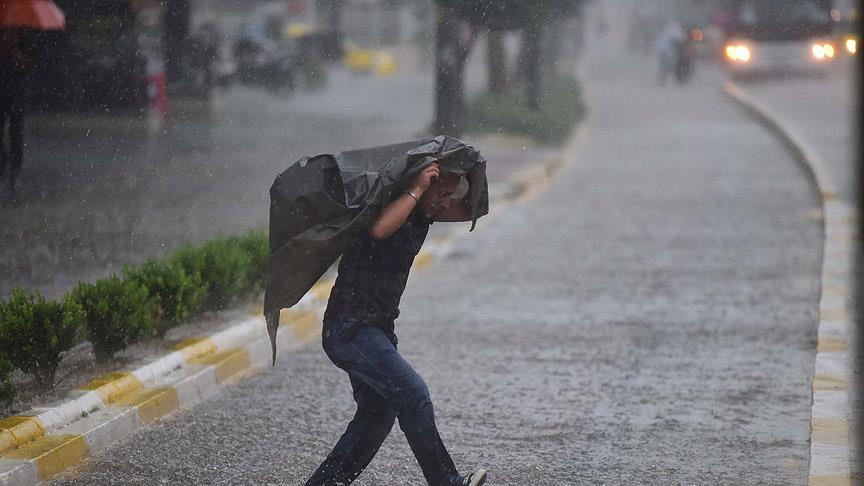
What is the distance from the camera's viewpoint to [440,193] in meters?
5.09

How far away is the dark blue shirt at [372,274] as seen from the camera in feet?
16.8

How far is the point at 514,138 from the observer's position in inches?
941

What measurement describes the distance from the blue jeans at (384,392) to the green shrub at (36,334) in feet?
7.04

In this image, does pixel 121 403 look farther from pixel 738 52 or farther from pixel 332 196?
pixel 738 52

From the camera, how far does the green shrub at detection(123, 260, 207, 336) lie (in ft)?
26.8

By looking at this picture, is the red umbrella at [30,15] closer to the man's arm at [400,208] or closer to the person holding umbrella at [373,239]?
the person holding umbrella at [373,239]

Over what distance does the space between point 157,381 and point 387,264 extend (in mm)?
2646

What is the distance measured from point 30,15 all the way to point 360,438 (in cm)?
1111

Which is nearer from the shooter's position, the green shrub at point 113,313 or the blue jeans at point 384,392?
the blue jeans at point 384,392

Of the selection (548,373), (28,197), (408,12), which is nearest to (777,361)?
(548,373)

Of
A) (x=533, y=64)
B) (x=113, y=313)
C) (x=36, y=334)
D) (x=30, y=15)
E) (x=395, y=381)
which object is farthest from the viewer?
(x=533, y=64)

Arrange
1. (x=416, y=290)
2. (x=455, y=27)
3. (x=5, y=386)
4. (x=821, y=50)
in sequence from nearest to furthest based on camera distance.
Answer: (x=5, y=386) → (x=416, y=290) → (x=455, y=27) → (x=821, y=50)

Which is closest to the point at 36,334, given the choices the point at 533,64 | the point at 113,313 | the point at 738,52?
the point at 113,313

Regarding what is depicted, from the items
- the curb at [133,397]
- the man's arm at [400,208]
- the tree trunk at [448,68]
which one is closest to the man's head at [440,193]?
the man's arm at [400,208]
